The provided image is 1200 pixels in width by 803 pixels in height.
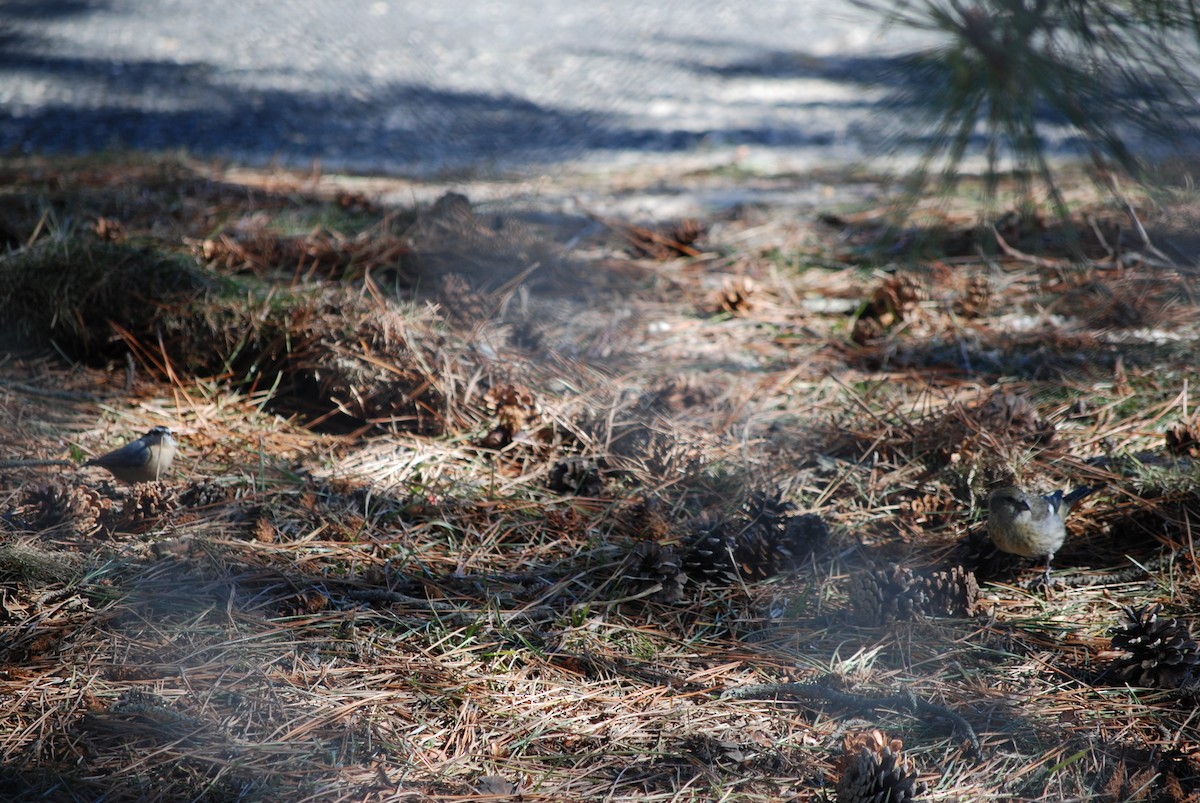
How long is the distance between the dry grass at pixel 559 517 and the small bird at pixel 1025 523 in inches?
4.1

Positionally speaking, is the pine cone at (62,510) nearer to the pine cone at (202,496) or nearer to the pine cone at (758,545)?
the pine cone at (202,496)

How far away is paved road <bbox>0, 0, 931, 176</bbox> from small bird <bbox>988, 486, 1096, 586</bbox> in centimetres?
293

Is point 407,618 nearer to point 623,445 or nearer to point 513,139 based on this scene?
point 623,445

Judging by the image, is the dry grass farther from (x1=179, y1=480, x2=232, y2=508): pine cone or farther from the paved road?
the paved road

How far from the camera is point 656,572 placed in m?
1.75

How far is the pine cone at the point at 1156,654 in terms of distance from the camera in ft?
4.83

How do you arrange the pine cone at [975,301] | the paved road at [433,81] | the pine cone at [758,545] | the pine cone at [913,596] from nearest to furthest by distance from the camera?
1. the pine cone at [913,596]
2. the pine cone at [758,545]
3. the pine cone at [975,301]
4. the paved road at [433,81]

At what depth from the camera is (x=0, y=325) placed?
246 centimetres

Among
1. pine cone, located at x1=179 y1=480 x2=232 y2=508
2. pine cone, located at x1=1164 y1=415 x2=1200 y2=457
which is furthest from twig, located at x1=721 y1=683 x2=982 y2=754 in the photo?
pine cone, located at x1=179 y1=480 x2=232 y2=508

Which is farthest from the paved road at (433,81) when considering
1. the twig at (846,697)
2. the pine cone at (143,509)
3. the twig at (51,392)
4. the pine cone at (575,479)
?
the twig at (846,697)

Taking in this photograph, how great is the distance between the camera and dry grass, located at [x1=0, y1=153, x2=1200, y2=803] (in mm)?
1372

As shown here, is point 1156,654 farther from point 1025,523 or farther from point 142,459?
point 142,459

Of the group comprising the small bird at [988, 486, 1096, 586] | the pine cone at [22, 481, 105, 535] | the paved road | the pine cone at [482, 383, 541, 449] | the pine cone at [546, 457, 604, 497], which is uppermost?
the paved road

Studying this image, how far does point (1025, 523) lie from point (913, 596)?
0.27 m
